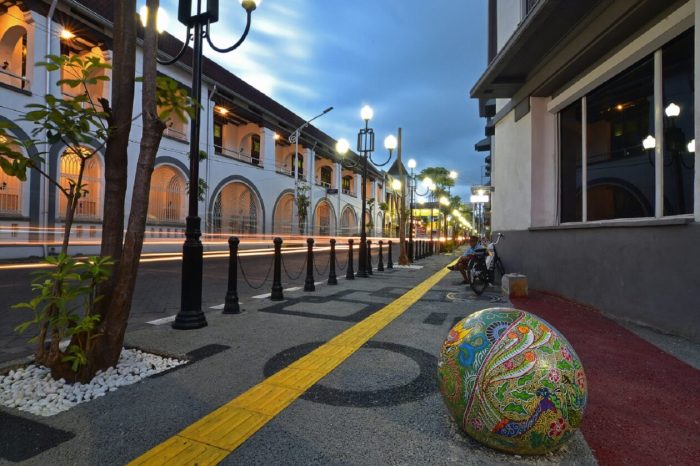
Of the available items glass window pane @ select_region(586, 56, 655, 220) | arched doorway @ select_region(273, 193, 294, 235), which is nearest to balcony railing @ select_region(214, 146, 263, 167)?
arched doorway @ select_region(273, 193, 294, 235)

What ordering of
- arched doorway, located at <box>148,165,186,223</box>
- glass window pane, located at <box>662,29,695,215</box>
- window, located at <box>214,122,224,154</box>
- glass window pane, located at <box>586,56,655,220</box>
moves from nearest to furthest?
1. glass window pane, located at <box>662,29,695,215</box>
2. glass window pane, located at <box>586,56,655,220</box>
3. arched doorway, located at <box>148,165,186,223</box>
4. window, located at <box>214,122,224,154</box>

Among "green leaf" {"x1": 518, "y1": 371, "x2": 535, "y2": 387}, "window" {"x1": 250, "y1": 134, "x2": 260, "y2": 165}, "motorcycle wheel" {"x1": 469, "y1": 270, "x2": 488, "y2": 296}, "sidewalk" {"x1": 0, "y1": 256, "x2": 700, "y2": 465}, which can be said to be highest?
"window" {"x1": 250, "y1": 134, "x2": 260, "y2": 165}

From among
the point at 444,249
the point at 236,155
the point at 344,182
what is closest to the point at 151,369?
the point at 236,155

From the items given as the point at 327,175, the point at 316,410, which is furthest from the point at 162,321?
the point at 327,175

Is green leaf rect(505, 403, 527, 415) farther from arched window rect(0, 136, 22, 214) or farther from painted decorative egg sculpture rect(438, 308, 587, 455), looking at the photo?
arched window rect(0, 136, 22, 214)

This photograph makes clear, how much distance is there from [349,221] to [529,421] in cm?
5448

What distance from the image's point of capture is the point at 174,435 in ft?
8.51

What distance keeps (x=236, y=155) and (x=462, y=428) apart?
104 ft

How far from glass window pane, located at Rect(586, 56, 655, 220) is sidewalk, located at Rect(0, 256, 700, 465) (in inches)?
109

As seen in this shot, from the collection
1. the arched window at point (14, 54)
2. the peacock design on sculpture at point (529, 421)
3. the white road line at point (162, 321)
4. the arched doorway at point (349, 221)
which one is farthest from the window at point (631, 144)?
the arched doorway at point (349, 221)

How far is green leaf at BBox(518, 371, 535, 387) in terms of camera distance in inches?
88.4

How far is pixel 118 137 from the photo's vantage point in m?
3.60

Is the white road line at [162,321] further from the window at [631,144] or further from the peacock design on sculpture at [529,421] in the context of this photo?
the window at [631,144]

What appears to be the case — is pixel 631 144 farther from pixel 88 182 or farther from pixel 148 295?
pixel 88 182
